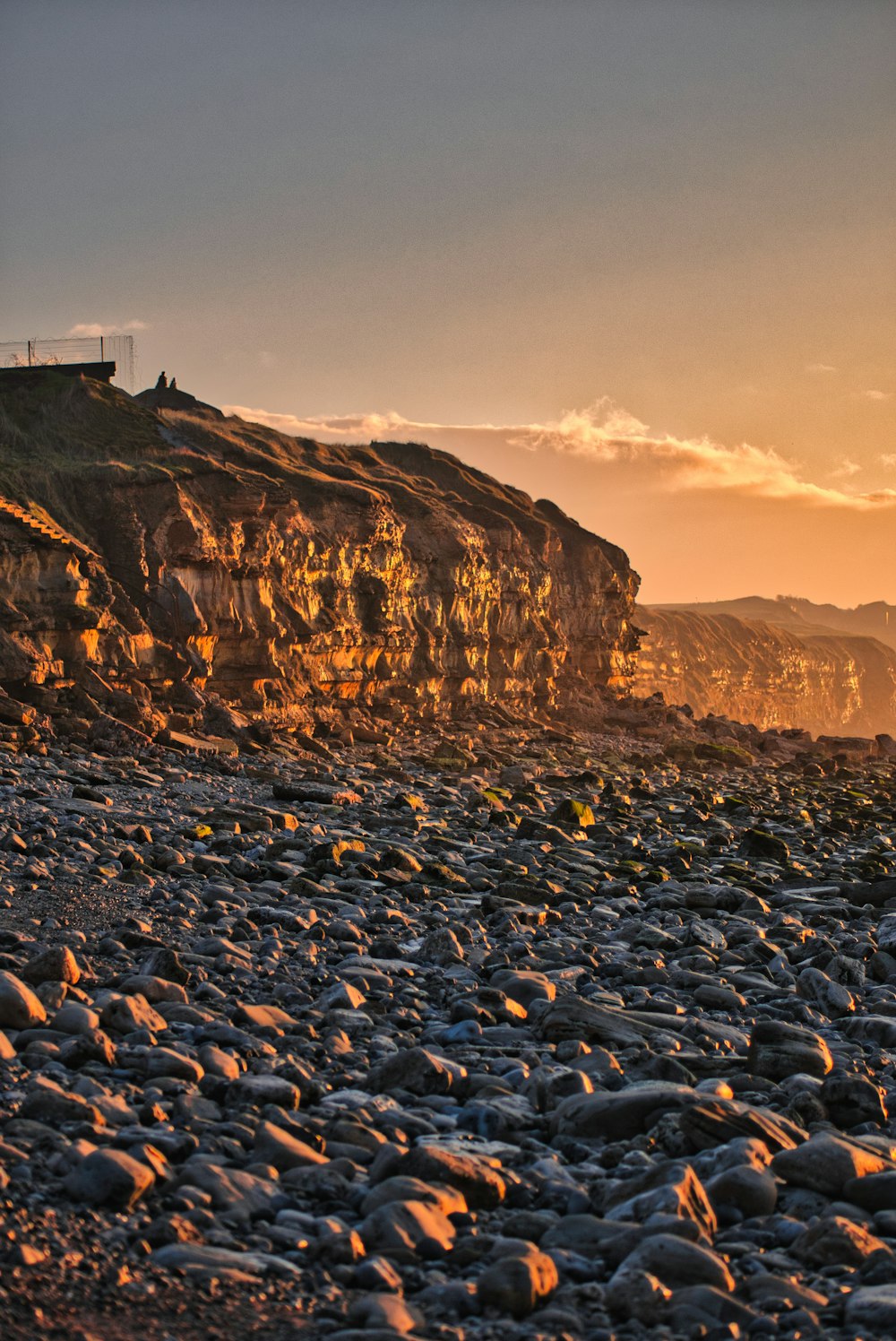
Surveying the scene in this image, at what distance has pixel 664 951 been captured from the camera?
880 centimetres

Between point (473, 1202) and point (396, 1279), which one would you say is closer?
point (396, 1279)

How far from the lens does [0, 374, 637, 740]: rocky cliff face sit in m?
22.2

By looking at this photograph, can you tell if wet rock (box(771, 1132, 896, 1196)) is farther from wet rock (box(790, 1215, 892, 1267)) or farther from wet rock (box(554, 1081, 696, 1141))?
wet rock (box(554, 1081, 696, 1141))

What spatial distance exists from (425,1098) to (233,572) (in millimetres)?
25512

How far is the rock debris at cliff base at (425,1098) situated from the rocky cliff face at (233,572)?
12.1 m

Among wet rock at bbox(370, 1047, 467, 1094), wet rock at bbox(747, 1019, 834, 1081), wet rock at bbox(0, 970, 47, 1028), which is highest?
wet rock at bbox(0, 970, 47, 1028)

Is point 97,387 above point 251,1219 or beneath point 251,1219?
above

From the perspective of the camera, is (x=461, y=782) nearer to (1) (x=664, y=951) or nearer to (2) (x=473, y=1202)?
(1) (x=664, y=951)

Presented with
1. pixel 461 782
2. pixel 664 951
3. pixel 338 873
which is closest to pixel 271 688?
pixel 461 782

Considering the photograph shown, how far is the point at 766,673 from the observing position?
126312mm

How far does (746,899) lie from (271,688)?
20.7m

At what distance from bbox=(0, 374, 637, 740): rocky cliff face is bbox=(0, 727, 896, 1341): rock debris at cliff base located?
12088 mm

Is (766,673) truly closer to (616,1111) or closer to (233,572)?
(233,572)

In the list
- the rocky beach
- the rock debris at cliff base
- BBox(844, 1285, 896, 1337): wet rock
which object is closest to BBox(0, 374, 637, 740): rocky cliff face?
the rocky beach
